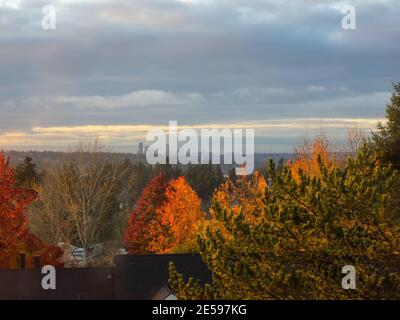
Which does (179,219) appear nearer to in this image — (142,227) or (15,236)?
(142,227)

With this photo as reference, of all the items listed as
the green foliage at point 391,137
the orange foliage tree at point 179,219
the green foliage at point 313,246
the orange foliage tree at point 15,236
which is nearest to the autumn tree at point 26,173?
the orange foliage tree at point 179,219

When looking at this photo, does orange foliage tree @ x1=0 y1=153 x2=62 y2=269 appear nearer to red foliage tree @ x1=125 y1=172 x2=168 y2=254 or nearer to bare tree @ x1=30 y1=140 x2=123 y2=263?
bare tree @ x1=30 y1=140 x2=123 y2=263

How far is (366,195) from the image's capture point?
51.9 ft

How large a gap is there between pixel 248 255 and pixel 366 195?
3319mm

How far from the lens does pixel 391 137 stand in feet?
90.0

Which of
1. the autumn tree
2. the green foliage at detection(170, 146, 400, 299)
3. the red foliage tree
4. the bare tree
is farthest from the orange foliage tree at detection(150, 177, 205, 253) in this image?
the green foliage at detection(170, 146, 400, 299)

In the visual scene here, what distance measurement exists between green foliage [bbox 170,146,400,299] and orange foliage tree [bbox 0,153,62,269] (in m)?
23.6

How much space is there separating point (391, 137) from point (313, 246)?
41.8 feet

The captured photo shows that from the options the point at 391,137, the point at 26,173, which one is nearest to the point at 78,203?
the point at 26,173

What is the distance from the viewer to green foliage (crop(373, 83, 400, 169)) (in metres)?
26.5

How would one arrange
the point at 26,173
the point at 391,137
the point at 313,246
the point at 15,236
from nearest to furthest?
the point at 313,246 < the point at 391,137 < the point at 15,236 < the point at 26,173

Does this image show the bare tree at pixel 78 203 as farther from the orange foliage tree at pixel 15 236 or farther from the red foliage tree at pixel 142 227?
the orange foliage tree at pixel 15 236
